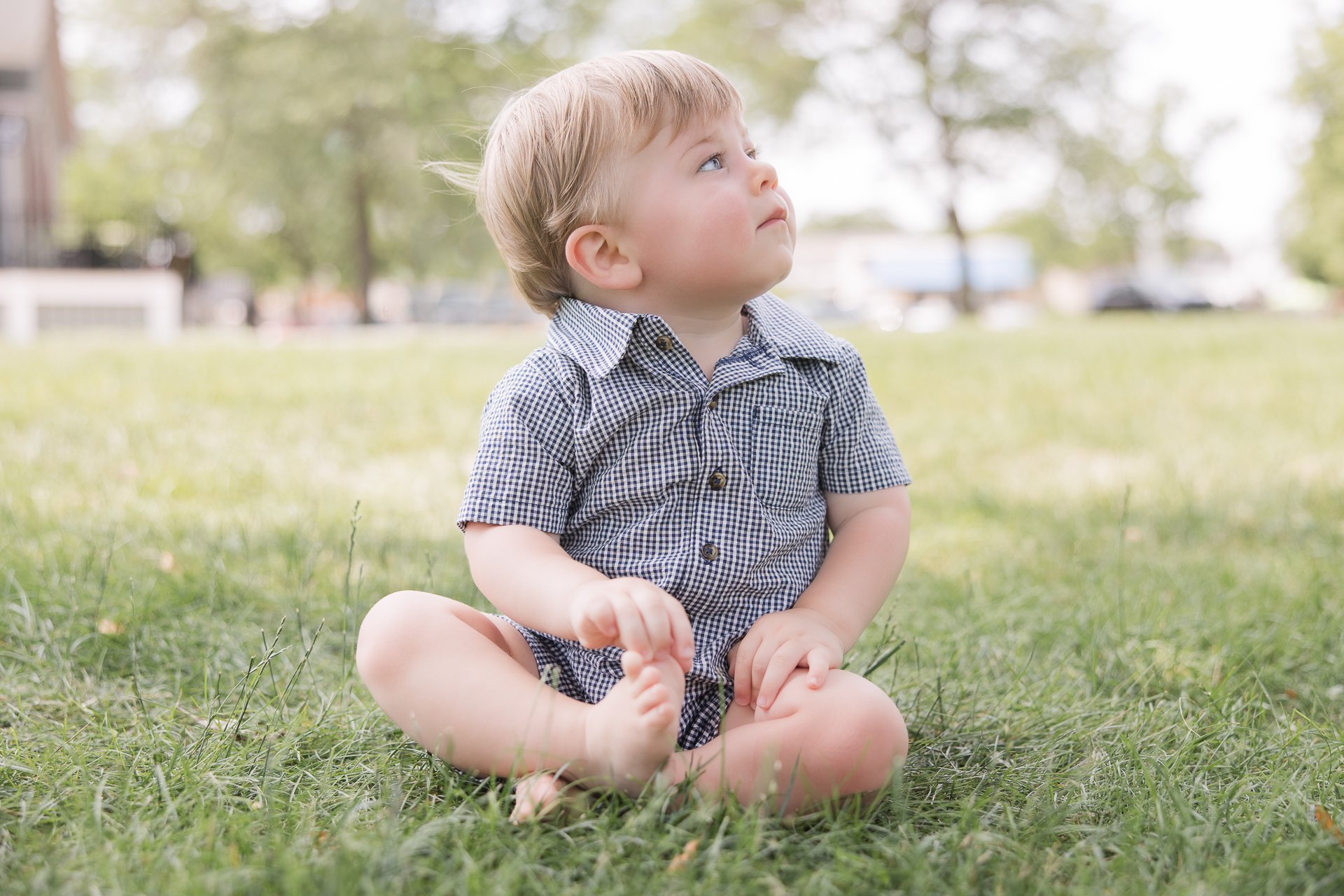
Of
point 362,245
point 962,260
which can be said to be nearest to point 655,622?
point 362,245

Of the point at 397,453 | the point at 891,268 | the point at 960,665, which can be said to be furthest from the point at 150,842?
the point at 891,268

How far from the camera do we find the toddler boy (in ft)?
4.82

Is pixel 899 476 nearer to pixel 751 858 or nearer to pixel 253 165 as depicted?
pixel 751 858

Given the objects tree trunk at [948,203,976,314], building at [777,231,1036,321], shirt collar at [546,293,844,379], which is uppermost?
shirt collar at [546,293,844,379]

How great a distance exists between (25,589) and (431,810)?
139 centimetres

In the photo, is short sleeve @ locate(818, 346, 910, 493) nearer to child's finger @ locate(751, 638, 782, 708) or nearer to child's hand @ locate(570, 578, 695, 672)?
child's finger @ locate(751, 638, 782, 708)

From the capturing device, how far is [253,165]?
69.2 feet

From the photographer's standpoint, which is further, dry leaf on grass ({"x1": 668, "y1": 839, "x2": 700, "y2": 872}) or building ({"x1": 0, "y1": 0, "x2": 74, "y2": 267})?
building ({"x1": 0, "y1": 0, "x2": 74, "y2": 267})

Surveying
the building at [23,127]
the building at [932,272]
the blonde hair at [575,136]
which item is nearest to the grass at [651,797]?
the blonde hair at [575,136]

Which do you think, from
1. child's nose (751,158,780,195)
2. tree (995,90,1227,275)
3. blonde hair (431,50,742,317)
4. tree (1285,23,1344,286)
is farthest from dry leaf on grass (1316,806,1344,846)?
tree (1285,23,1344,286)

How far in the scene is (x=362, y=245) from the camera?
22.6m

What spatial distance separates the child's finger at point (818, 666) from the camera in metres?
1.49

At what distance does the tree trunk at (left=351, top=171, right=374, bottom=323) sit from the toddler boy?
69.1 ft

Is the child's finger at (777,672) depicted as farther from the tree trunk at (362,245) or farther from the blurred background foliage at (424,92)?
the tree trunk at (362,245)
